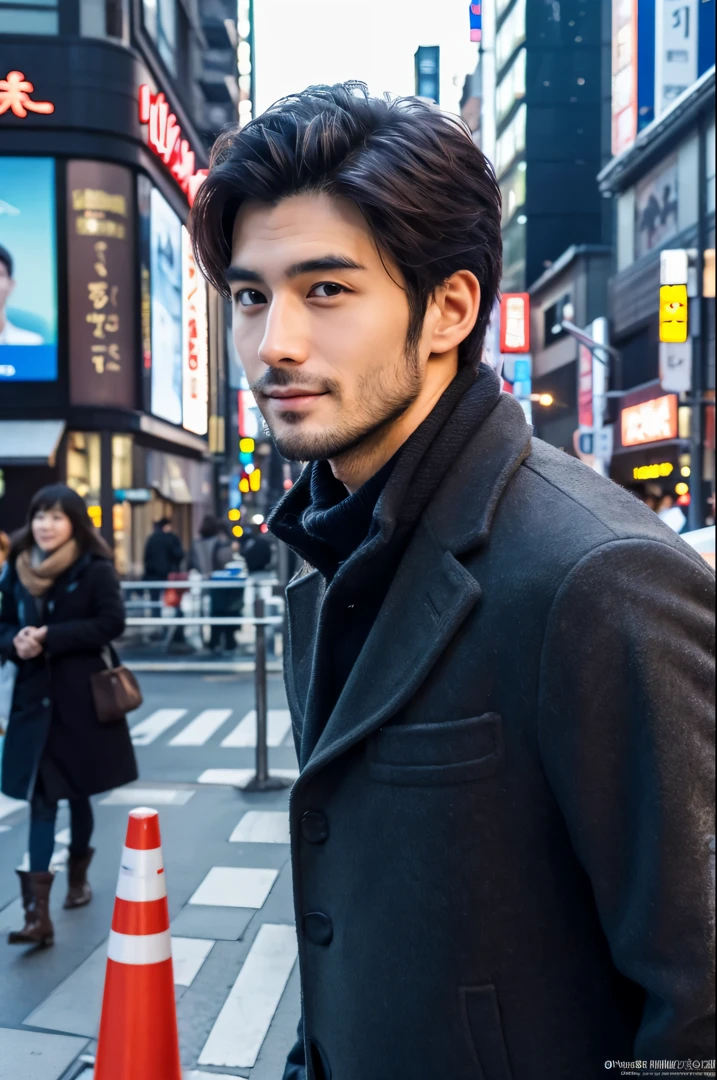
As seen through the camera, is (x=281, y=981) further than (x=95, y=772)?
No

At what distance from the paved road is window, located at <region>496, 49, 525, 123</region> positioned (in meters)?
53.1

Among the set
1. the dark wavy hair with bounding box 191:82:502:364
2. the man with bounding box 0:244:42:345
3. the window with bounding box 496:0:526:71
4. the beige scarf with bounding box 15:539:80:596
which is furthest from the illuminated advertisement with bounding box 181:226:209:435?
the window with bounding box 496:0:526:71

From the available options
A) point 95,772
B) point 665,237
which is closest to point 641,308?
point 665,237

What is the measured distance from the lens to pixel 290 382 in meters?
1.34

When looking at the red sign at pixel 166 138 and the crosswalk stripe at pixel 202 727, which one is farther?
the red sign at pixel 166 138

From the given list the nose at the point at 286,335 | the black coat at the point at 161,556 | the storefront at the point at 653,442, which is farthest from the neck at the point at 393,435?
the storefront at the point at 653,442

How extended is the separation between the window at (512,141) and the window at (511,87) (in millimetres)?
935

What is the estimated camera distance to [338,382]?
1.33 meters

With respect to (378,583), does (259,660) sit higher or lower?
lower

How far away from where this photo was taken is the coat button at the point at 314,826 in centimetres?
129

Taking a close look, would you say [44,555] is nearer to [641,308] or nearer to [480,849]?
[480,849]

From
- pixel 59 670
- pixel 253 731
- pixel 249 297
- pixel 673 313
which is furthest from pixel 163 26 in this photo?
pixel 249 297

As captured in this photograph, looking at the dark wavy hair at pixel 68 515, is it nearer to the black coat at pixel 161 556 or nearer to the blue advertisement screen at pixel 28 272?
the black coat at pixel 161 556

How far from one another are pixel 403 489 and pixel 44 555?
395 centimetres
